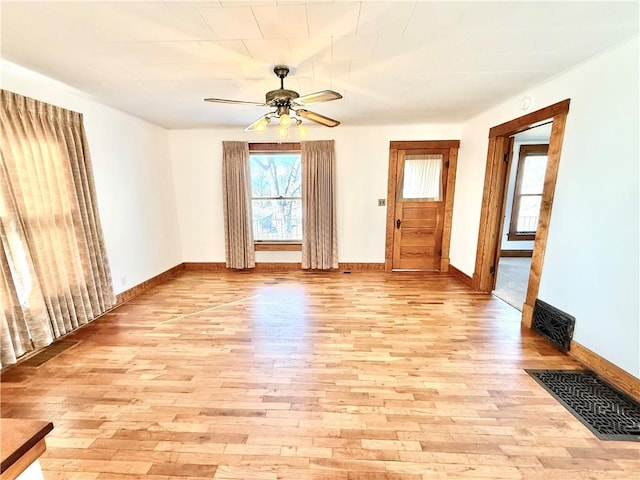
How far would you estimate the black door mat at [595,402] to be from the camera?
1.67m

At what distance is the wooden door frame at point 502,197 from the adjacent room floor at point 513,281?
10.6 inches

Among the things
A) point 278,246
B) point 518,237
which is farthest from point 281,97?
point 518,237

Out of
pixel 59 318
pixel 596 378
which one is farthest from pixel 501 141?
pixel 59 318

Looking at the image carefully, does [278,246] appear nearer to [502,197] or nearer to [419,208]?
[419,208]

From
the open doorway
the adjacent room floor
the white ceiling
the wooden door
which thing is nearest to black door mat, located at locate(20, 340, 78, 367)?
the white ceiling

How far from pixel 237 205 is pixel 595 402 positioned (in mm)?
4654

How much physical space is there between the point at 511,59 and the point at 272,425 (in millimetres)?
3256

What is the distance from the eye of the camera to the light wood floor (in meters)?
1.48

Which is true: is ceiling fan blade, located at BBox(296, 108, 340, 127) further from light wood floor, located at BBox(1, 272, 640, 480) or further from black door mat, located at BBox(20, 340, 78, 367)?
black door mat, located at BBox(20, 340, 78, 367)

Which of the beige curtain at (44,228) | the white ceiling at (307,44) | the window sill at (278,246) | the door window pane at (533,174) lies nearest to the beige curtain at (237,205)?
the window sill at (278,246)

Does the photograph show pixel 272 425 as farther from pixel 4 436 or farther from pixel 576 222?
pixel 576 222

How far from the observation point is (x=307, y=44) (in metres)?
1.94

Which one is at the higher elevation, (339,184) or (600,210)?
(339,184)

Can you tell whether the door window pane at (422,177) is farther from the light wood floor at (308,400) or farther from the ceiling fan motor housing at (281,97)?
the ceiling fan motor housing at (281,97)
